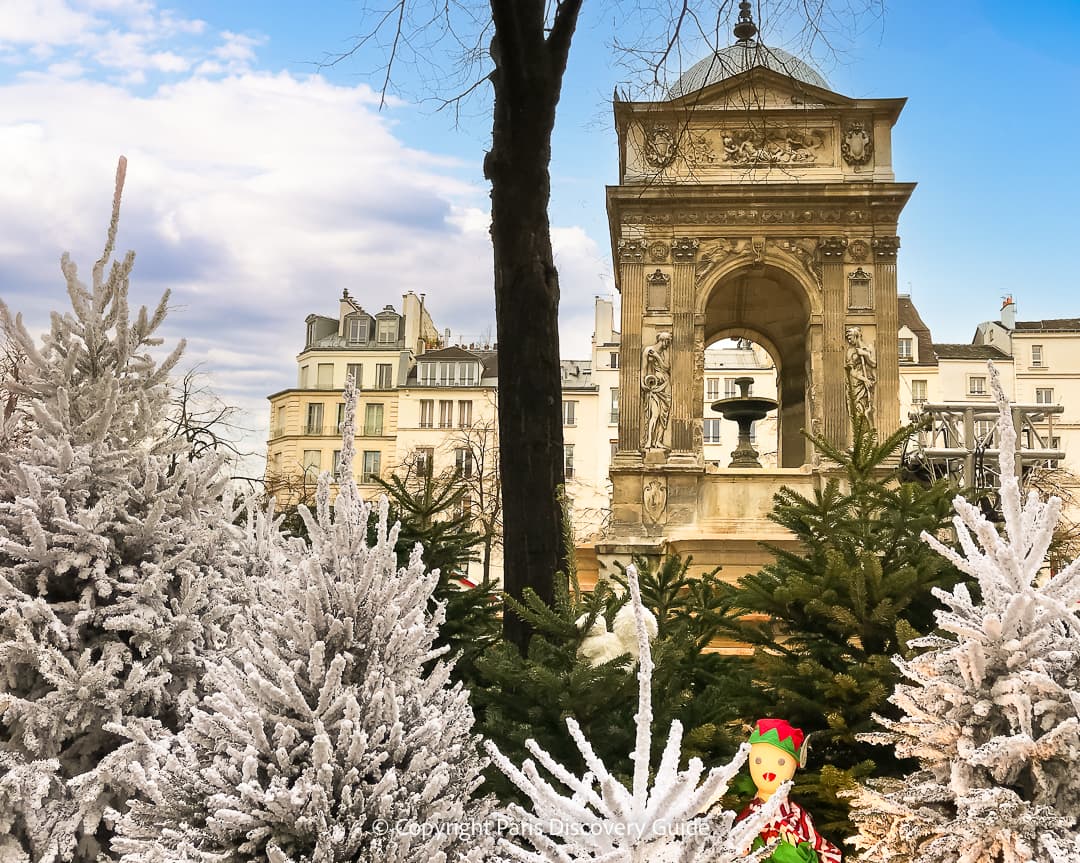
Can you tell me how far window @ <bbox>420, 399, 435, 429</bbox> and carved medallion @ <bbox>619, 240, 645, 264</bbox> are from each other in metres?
32.2

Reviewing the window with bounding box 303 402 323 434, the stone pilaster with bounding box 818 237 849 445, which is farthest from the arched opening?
the window with bounding box 303 402 323 434

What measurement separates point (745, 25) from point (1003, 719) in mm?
5594

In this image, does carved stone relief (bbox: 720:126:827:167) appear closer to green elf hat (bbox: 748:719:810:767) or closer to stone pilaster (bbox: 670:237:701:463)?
stone pilaster (bbox: 670:237:701:463)

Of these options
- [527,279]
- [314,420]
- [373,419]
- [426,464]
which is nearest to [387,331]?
Result: [373,419]

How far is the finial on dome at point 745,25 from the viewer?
6906 millimetres

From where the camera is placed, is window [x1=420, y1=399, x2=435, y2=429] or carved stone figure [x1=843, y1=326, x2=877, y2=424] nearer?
carved stone figure [x1=843, y1=326, x2=877, y2=424]

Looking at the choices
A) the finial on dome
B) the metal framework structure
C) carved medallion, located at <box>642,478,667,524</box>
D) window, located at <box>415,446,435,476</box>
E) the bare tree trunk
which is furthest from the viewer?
carved medallion, located at <box>642,478,667,524</box>

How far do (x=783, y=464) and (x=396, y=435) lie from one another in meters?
31.2

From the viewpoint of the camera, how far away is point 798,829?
12.6 feet

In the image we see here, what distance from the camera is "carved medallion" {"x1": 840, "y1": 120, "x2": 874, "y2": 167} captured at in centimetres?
1797

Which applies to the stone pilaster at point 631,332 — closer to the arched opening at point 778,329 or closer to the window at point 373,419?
the arched opening at point 778,329

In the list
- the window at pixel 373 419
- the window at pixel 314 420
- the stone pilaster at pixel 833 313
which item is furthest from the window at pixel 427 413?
the stone pilaster at pixel 833 313

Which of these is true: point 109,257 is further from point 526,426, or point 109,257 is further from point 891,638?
point 891,638

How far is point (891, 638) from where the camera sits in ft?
14.9
